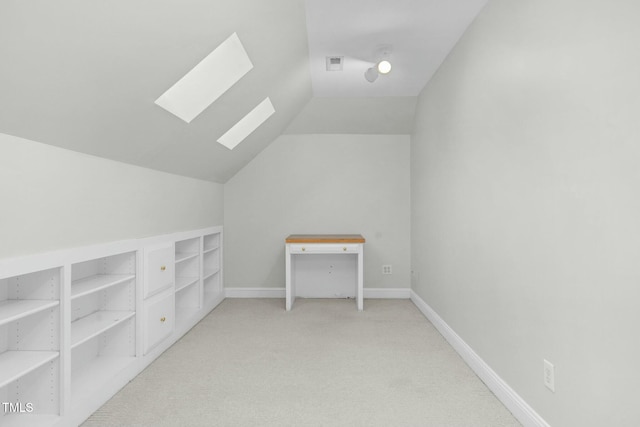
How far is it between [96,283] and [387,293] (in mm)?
3396

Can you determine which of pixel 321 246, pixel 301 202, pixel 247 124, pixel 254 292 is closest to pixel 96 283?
pixel 247 124

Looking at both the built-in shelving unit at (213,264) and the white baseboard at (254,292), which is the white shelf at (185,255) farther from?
the white baseboard at (254,292)

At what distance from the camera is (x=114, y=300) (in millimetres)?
2648

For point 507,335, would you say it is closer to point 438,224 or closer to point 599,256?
point 599,256

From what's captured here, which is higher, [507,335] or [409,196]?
[409,196]

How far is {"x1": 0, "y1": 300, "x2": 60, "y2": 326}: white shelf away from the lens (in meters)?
1.61

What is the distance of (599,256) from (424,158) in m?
2.82

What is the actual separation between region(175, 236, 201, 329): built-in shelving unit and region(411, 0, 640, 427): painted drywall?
2.47 meters

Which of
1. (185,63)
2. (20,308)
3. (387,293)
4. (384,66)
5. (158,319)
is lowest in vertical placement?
(387,293)

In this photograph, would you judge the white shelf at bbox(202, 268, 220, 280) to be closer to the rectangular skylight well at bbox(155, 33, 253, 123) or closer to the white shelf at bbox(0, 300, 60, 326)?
the rectangular skylight well at bbox(155, 33, 253, 123)

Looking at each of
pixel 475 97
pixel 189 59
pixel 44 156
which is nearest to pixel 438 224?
pixel 475 97

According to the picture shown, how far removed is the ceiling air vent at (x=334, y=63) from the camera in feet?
10.7

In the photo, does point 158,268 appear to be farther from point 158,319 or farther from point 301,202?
point 301,202

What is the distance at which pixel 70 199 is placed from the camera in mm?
1990
